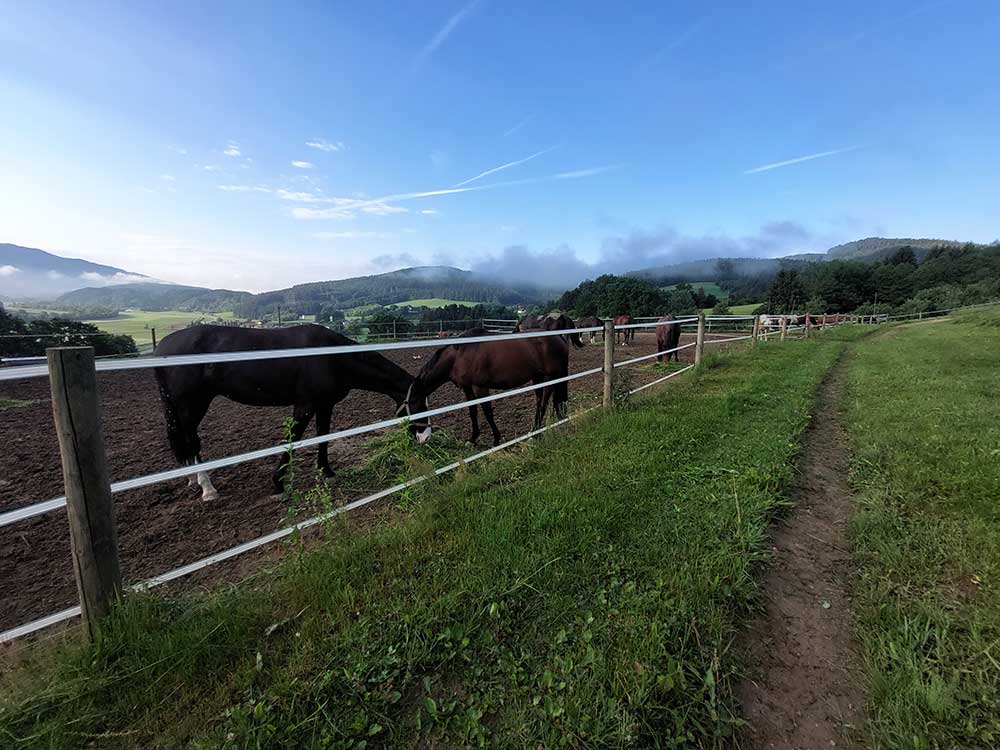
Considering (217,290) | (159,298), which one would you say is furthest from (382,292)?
(159,298)

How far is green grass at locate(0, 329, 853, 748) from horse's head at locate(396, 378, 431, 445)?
185 centimetres

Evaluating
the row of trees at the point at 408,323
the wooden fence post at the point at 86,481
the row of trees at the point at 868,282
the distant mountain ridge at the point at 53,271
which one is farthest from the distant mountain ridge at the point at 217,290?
the row of trees at the point at 868,282

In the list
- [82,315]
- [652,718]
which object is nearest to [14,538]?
[652,718]

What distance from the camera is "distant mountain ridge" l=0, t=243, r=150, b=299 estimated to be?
6294 centimetres

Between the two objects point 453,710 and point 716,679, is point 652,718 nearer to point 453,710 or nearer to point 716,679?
point 716,679

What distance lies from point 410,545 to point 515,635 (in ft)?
2.76

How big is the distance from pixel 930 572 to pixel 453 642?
2.48 meters

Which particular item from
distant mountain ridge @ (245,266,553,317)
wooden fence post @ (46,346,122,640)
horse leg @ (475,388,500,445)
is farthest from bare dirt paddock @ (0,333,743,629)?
distant mountain ridge @ (245,266,553,317)

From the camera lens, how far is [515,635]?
1.79 meters

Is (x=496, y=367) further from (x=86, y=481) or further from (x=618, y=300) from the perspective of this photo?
(x=618, y=300)

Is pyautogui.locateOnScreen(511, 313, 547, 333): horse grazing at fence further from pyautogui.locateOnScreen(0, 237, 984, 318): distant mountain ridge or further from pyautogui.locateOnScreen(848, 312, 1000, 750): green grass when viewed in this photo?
pyautogui.locateOnScreen(0, 237, 984, 318): distant mountain ridge

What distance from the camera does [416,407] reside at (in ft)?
16.4

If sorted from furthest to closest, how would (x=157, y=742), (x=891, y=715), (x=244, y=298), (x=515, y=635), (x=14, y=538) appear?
(x=244, y=298) < (x=14, y=538) < (x=515, y=635) < (x=891, y=715) < (x=157, y=742)

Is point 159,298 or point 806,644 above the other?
point 159,298
